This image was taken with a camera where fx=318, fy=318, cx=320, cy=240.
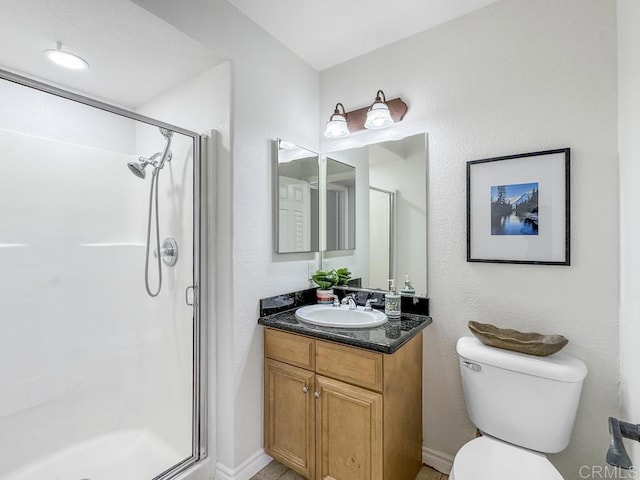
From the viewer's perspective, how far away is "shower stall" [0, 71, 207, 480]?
1719 millimetres

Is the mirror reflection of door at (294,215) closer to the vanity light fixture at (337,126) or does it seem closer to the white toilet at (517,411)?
the vanity light fixture at (337,126)

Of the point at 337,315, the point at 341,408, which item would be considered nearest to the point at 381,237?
the point at 337,315

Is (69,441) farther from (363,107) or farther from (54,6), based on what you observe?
(363,107)

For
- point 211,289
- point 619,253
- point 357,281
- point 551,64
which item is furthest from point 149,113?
point 619,253

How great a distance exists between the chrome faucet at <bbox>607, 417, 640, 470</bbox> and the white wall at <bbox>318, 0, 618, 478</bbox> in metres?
0.66

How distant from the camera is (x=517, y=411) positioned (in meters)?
1.36

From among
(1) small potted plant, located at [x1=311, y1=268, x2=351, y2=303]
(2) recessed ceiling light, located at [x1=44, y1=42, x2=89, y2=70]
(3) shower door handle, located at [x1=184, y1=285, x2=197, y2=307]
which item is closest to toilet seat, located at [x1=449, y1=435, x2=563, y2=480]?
(1) small potted plant, located at [x1=311, y1=268, x2=351, y2=303]

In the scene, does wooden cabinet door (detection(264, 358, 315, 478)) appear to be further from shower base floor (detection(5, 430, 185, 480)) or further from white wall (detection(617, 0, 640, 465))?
white wall (detection(617, 0, 640, 465))

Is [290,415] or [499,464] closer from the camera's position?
[499,464]

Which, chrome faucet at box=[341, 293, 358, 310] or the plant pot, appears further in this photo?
the plant pot

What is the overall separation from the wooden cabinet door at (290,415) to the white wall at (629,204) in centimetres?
127

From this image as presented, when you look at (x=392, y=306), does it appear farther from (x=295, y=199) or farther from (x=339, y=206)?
(x=295, y=199)

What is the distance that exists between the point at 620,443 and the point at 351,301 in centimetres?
129

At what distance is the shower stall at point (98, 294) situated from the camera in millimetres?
1719
